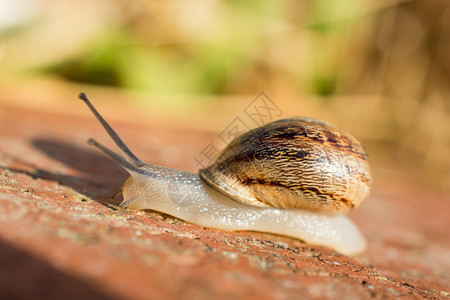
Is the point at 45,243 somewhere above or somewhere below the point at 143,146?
below

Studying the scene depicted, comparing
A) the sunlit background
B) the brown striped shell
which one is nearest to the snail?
the brown striped shell

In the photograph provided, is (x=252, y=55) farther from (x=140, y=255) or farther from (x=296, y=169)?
(x=140, y=255)

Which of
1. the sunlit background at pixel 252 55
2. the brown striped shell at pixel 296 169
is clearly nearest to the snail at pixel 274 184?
the brown striped shell at pixel 296 169

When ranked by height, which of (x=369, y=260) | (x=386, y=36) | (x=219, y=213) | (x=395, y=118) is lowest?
(x=219, y=213)

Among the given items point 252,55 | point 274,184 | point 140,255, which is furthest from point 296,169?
point 252,55

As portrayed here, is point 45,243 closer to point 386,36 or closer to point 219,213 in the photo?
point 219,213

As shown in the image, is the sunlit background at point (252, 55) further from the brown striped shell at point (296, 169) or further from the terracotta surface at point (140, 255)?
the brown striped shell at point (296, 169)

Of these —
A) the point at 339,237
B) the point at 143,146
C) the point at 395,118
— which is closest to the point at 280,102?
the point at 395,118
